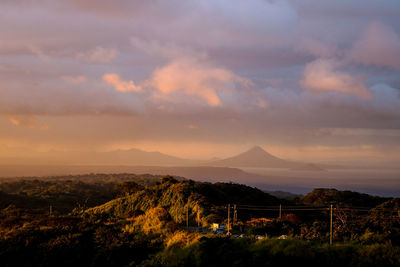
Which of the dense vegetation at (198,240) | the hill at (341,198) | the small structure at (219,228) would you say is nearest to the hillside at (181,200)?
the dense vegetation at (198,240)

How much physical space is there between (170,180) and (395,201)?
3007 cm

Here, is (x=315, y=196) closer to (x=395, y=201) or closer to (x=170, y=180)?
(x=395, y=201)

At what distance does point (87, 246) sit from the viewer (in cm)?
2388

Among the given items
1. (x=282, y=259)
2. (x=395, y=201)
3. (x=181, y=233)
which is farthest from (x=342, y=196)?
(x=282, y=259)

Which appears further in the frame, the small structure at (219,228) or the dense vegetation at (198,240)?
the small structure at (219,228)

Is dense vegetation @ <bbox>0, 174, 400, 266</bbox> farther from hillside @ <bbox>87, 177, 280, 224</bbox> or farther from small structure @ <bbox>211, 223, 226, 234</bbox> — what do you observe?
small structure @ <bbox>211, 223, 226, 234</bbox>

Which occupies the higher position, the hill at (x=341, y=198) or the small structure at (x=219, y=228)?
the small structure at (x=219, y=228)

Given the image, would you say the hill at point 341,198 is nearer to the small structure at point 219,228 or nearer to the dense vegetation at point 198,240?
the dense vegetation at point 198,240

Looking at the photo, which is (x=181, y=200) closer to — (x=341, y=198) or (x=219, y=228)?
(x=219, y=228)

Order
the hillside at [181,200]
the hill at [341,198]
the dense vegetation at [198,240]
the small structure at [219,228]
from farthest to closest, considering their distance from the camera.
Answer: the hill at [341,198]
the hillside at [181,200]
the small structure at [219,228]
the dense vegetation at [198,240]

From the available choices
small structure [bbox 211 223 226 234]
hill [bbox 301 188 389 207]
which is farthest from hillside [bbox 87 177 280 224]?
hill [bbox 301 188 389 207]

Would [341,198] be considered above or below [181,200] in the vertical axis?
below

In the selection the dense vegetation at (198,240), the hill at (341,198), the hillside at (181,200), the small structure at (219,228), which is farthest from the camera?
the hill at (341,198)

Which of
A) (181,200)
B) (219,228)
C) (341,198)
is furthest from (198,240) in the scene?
(341,198)
